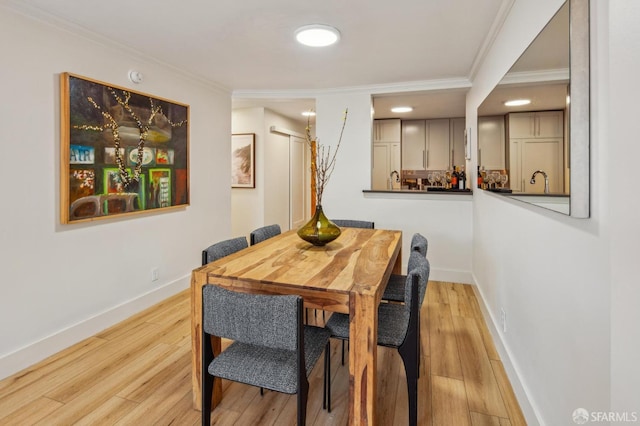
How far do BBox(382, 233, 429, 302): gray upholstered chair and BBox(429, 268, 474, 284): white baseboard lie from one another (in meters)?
1.58

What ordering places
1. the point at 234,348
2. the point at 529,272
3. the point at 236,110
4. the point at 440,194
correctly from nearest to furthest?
1. the point at 234,348
2. the point at 529,272
3. the point at 440,194
4. the point at 236,110

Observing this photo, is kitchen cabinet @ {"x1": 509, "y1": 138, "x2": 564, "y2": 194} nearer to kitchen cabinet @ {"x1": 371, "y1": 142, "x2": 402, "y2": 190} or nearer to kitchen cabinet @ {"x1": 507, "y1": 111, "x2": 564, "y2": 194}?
kitchen cabinet @ {"x1": 507, "y1": 111, "x2": 564, "y2": 194}

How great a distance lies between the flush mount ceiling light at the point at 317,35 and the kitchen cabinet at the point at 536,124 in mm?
1361

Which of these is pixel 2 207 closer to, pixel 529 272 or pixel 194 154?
pixel 194 154

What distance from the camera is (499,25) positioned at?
7.73 ft

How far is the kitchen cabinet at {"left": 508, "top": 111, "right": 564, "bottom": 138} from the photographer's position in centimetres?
129

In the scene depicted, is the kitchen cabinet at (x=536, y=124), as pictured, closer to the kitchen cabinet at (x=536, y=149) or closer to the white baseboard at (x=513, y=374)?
the kitchen cabinet at (x=536, y=149)

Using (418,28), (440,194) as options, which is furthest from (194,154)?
(440,194)

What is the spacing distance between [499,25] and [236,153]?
12.9ft

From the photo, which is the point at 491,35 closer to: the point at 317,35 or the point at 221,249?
the point at 317,35

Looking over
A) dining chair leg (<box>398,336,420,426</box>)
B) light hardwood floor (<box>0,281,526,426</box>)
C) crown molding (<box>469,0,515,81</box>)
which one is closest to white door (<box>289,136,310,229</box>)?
crown molding (<box>469,0,515,81</box>)

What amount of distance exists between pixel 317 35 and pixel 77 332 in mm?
2807

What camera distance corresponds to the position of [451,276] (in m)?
4.02

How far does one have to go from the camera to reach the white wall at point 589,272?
0.83 metres
